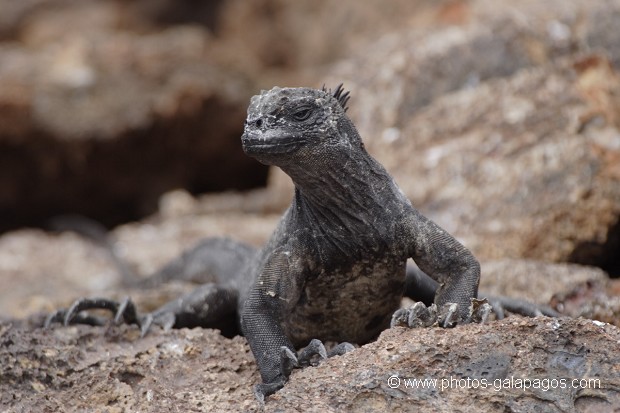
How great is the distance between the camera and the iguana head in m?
4.30

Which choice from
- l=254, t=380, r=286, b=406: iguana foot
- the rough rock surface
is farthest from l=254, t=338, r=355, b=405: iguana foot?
the rough rock surface

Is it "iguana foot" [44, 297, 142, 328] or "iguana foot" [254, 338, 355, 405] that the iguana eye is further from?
"iguana foot" [44, 297, 142, 328]

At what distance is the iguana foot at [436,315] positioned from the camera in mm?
→ 4250

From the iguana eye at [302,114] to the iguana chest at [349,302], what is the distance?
79cm

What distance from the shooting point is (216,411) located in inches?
165

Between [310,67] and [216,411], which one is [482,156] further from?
[310,67]

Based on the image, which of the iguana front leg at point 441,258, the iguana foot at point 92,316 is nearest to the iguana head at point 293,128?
the iguana front leg at point 441,258

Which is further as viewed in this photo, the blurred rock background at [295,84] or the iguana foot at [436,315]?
the blurred rock background at [295,84]

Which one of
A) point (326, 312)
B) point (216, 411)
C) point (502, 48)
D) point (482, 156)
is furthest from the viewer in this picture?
point (502, 48)

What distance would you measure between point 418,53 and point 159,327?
5038 mm

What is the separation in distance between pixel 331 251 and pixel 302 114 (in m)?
0.73

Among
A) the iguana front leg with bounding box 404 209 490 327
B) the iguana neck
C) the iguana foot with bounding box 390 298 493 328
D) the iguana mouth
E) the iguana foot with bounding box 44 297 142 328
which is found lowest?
the iguana foot with bounding box 44 297 142 328

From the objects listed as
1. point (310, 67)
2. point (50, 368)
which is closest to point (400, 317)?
point (50, 368)

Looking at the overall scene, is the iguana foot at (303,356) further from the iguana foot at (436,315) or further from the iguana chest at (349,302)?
the iguana chest at (349,302)
